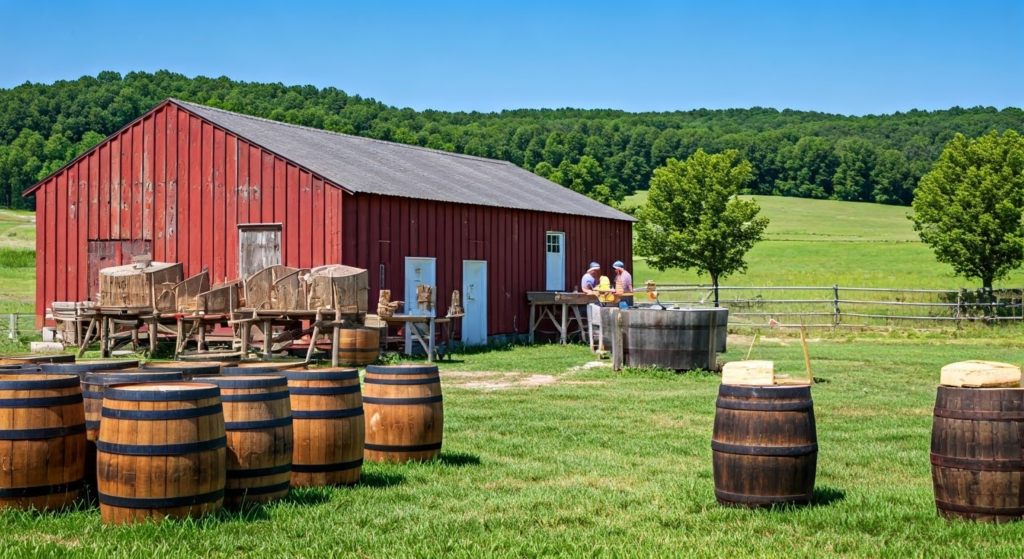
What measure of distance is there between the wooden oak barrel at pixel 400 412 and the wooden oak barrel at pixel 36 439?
9.52 ft

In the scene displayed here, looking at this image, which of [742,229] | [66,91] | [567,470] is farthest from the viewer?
[66,91]

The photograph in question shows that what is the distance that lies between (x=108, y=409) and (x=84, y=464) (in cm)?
77

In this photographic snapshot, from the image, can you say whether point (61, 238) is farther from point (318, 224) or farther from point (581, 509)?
point (581, 509)

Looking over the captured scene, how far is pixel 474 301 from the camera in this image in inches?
1078

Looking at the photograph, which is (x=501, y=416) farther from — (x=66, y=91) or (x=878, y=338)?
(x=66, y=91)

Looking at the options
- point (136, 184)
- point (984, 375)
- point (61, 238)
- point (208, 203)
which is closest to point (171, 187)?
point (136, 184)

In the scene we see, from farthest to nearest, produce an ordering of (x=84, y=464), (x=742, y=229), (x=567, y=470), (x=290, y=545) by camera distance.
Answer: (x=742, y=229), (x=567, y=470), (x=84, y=464), (x=290, y=545)

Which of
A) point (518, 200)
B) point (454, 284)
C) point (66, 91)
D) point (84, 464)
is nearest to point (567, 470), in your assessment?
point (84, 464)

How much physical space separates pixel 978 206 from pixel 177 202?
30.8m

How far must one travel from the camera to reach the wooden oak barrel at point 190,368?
8.43 m

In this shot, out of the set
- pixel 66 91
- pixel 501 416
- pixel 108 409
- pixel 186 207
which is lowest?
pixel 501 416

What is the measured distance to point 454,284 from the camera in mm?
26594

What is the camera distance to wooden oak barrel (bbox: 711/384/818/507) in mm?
7566

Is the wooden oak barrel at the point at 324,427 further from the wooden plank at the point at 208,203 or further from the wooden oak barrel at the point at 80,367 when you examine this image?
the wooden plank at the point at 208,203
